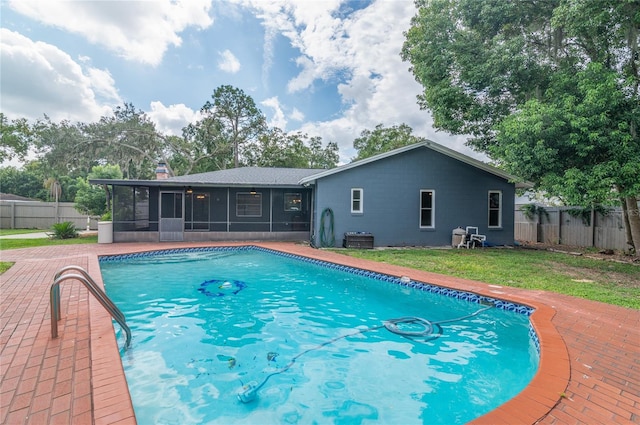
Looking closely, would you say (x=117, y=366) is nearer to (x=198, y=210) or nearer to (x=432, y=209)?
(x=432, y=209)

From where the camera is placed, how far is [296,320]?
5.25 meters

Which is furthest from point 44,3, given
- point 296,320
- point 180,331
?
point 296,320

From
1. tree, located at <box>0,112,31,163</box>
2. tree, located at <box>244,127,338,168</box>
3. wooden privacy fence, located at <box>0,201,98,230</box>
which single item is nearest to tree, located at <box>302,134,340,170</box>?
tree, located at <box>244,127,338,168</box>

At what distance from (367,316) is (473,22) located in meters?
11.1

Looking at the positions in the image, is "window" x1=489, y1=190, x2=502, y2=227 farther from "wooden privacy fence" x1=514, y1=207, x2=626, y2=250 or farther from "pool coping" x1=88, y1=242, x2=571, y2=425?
"pool coping" x1=88, y1=242, x2=571, y2=425

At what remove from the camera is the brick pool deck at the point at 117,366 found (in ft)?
7.43

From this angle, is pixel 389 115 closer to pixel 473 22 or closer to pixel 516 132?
pixel 473 22

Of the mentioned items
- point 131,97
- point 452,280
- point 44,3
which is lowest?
point 452,280

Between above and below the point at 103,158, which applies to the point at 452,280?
below

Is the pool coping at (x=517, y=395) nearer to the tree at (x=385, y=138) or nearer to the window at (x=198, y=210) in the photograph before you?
the window at (x=198, y=210)

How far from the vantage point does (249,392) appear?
10.4ft

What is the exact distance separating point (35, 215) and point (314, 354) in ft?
75.5

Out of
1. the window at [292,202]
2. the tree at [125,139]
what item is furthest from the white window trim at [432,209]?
the tree at [125,139]

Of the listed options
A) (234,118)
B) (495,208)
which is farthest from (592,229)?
(234,118)
